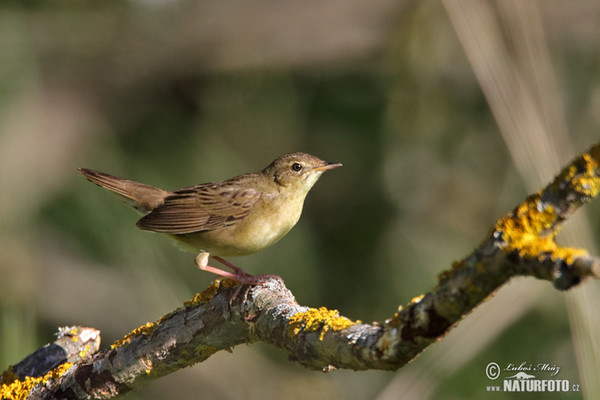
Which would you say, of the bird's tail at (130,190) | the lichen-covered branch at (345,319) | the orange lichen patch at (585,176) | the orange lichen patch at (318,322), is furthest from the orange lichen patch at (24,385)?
the orange lichen patch at (585,176)

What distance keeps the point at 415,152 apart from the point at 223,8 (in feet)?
8.34

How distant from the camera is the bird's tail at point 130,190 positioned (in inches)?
183

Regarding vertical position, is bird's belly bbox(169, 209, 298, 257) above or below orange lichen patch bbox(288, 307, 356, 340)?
above

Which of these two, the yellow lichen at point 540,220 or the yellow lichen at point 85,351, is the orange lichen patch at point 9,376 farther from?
the yellow lichen at point 540,220

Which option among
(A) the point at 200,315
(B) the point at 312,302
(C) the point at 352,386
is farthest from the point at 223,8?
(A) the point at 200,315

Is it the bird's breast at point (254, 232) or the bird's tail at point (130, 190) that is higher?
the bird's tail at point (130, 190)

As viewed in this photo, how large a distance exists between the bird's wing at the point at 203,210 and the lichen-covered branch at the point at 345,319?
105 cm

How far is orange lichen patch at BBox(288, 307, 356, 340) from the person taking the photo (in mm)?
2318

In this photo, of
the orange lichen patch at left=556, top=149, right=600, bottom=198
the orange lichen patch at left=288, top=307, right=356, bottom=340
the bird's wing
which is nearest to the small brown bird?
the bird's wing

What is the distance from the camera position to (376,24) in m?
7.48

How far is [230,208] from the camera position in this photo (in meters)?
4.28

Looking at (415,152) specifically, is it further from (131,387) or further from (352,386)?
(131,387)

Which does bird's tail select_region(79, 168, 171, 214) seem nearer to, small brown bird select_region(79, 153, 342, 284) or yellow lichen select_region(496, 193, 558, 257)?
small brown bird select_region(79, 153, 342, 284)

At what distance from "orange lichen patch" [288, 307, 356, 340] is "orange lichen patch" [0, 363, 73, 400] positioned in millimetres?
1348
